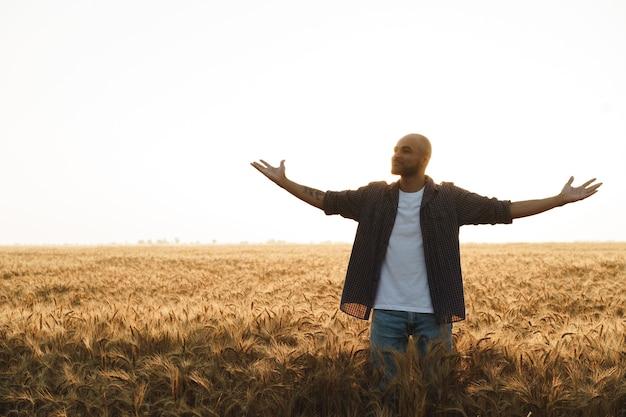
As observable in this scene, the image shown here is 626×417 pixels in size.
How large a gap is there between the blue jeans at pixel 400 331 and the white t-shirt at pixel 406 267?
0.08m

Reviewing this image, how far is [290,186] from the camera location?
4379mm

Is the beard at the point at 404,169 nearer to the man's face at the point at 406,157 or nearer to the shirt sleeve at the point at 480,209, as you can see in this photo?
the man's face at the point at 406,157

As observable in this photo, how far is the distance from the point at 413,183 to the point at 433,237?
0.47 metres

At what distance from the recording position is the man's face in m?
3.84

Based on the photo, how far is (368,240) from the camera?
403cm

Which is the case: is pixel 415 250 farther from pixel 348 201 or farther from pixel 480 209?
pixel 348 201

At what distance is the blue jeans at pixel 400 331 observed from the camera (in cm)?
386

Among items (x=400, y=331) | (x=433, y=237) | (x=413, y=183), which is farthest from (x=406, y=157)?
(x=400, y=331)

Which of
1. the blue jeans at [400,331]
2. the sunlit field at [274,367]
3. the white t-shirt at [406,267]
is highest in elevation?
the white t-shirt at [406,267]

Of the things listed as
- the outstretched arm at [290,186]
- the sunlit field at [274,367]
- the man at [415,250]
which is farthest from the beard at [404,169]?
the sunlit field at [274,367]

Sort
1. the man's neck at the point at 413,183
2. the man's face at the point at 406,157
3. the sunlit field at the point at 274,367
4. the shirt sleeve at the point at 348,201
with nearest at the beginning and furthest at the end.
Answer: the sunlit field at the point at 274,367
the man's face at the point at 406,157
the man's neck at the point at 413,183
the shirt sleeve at the point at 348,201

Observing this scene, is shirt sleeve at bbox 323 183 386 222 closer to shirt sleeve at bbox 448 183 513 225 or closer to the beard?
the beard

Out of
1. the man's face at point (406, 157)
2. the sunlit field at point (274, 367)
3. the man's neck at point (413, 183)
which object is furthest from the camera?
the man's neck at point (413, 183)

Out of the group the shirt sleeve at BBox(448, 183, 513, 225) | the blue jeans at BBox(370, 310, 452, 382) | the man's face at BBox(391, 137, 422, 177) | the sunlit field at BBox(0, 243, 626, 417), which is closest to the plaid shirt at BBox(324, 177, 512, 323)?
the shirt sleeve at BBox(448, 183, 513, 225)
